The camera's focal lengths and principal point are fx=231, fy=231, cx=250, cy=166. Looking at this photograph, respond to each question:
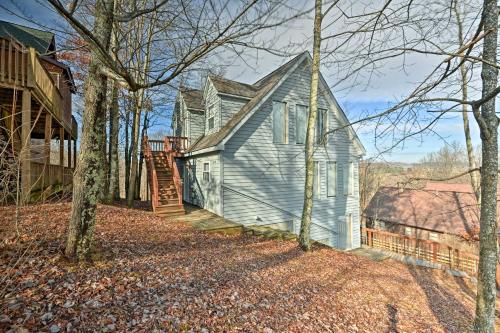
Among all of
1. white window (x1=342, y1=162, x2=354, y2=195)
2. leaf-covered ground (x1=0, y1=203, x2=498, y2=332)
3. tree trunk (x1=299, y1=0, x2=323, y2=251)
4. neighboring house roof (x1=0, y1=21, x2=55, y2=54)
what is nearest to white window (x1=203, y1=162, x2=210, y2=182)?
leaf-covered ground (x1=0, y1=203, x2=498, y2=332)

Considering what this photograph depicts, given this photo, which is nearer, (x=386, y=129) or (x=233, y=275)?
(x=386, y=129)

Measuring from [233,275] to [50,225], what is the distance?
4.66m

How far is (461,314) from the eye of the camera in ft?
18.2

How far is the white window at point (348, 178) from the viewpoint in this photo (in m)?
13.6

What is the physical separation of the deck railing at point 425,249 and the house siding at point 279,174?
10.6 feet

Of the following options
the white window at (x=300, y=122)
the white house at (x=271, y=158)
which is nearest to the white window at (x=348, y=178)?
the white house at (x=271, y=158)

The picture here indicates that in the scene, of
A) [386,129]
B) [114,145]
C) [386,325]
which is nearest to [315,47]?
[386,129]

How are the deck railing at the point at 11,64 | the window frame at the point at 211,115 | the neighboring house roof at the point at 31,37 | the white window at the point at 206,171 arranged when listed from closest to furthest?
1. the deck railing at the point at 11,64
2. the white window at the point at 206,171
3. the window frame at the point at 211,115
4. the neighboring house roof at the point at 31,37

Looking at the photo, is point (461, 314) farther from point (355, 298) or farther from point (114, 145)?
point (114, 145)

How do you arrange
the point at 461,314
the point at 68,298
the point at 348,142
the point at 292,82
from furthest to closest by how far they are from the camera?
the point at 348,142, the point at 292,82, the point at 461,314, the point at 68,298

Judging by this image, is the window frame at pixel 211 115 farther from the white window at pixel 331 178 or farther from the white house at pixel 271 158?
the white window at pixel 331 178

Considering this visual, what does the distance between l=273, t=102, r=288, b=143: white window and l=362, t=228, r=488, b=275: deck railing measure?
969 centimetres

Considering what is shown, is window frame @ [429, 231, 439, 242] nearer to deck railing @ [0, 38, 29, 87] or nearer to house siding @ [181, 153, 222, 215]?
house siding @ [181, 153, 222, 215]

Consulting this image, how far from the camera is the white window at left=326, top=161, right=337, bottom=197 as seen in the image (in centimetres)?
1298
